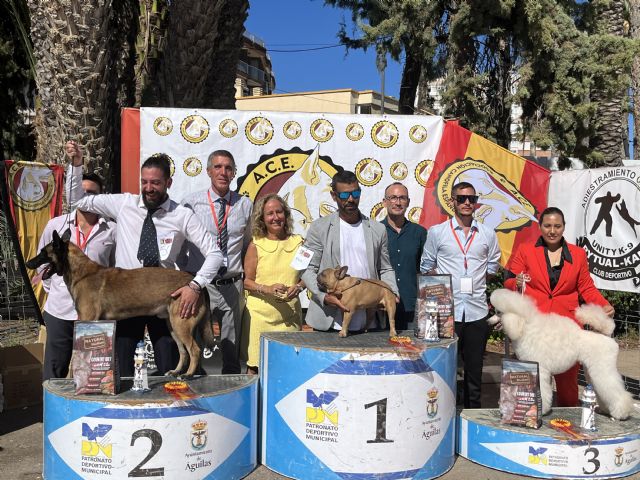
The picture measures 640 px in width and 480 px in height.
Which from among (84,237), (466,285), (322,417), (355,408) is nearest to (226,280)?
(84,237)

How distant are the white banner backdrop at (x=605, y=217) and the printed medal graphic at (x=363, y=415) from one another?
13.3 feet

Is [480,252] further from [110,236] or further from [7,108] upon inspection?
[7,108]

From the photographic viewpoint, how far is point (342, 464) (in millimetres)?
3607

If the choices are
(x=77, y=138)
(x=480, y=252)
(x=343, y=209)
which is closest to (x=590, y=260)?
(x=480, y=252)

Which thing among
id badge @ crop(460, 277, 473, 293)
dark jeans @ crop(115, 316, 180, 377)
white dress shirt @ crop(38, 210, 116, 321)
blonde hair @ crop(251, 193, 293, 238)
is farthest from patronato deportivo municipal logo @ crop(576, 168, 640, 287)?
white dress shirt @ crop(38, 210, 116, 321)

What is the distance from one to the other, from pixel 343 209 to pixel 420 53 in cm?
826

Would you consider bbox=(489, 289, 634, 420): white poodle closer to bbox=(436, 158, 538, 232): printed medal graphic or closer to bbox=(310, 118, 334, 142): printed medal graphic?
bbox=(436, 158, 538, 232): printed medal graphic

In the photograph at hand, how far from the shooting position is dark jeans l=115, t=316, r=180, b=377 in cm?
392

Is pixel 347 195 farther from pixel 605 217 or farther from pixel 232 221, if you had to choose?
pixel 605 217

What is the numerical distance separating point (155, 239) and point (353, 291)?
131 cm

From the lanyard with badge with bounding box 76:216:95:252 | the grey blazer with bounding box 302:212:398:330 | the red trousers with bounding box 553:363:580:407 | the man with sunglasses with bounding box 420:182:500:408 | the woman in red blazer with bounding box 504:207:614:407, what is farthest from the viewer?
the red trousers with bounding box 553:363:580:407

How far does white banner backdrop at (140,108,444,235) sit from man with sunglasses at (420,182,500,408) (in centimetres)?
178

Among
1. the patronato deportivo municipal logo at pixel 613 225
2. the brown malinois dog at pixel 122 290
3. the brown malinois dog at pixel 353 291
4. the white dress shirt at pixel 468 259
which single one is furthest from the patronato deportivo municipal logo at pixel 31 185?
the patronato deportivo municipal logo at pixel 613 225

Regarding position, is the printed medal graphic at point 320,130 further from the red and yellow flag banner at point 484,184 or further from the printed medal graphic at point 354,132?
the red and yellow flag banner at point 484,184
